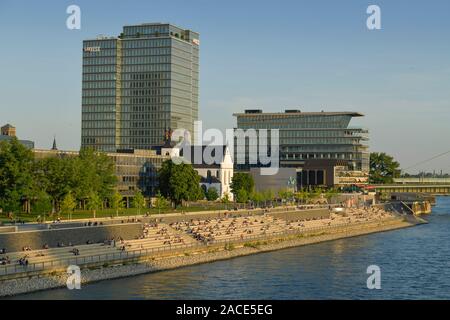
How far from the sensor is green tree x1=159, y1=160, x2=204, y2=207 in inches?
5059

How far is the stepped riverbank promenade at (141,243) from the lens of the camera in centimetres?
6278

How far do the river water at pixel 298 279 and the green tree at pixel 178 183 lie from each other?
35.7m

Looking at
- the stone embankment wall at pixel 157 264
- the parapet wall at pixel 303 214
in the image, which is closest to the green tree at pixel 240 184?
the parapet wall at pixel 303 214

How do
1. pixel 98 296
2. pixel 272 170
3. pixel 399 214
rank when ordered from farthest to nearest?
pixel 272 170 → pixel 399 214 → pixel 98 296

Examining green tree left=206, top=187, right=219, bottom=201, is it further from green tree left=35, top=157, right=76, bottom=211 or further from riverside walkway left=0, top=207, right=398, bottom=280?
green tree left=35, top=157, right=76, bottom=211

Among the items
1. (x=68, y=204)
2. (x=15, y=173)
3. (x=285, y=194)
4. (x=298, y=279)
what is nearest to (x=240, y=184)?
(x=285, y=194)

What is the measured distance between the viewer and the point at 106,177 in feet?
385

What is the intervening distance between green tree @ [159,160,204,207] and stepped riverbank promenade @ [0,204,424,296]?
1422 centimetres

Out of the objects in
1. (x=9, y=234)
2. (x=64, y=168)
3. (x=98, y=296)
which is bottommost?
(x=98, y=296)

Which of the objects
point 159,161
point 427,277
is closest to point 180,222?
point 427,277

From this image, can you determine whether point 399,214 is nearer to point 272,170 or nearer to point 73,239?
point 272,170

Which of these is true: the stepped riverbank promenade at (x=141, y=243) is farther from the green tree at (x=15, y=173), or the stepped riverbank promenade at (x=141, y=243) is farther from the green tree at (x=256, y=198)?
the green tree at (x=256, y=198)

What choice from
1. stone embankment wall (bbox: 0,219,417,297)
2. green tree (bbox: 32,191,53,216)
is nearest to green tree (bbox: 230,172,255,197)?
stone embankment wall (bbox: 0,219,417,297)
